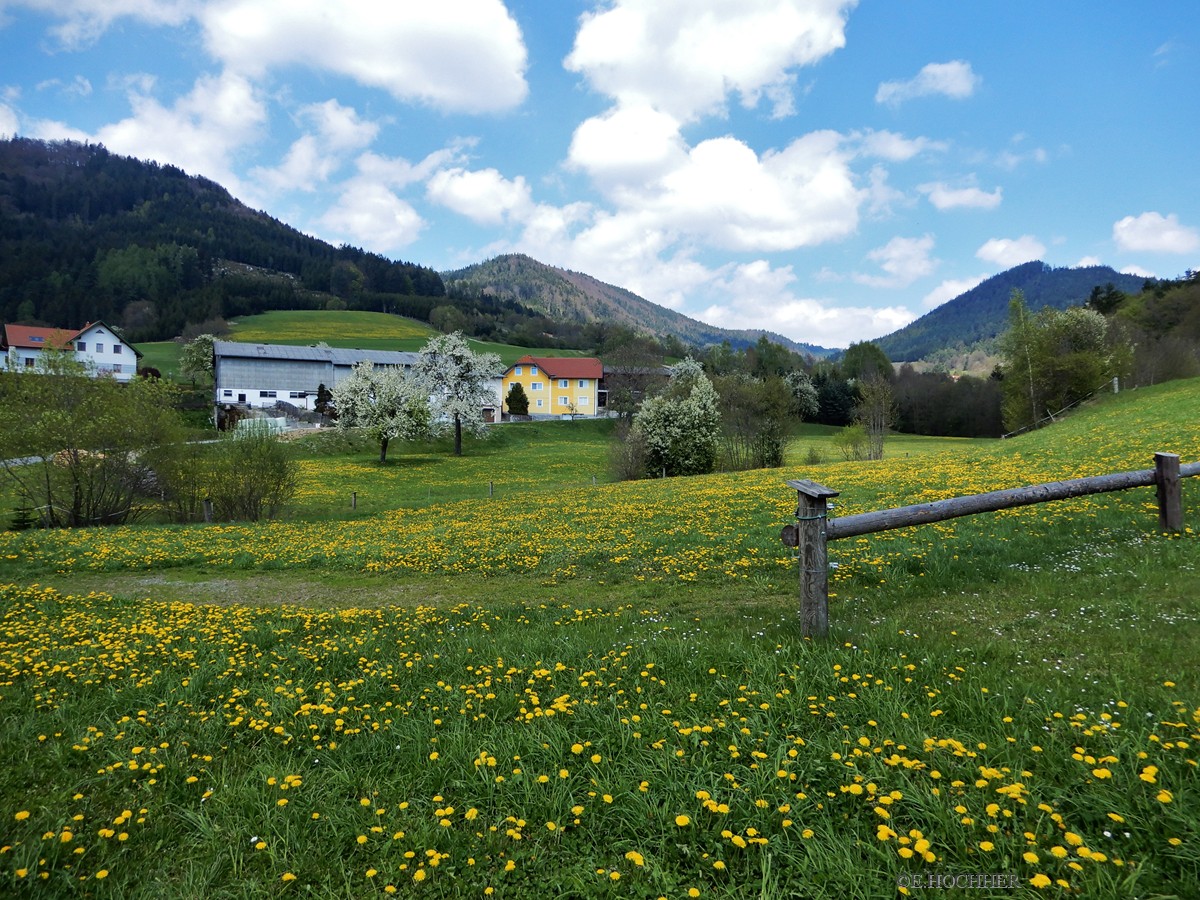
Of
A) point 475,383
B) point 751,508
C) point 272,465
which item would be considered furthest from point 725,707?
point 475,383

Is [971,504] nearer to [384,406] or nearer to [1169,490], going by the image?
[1169,490]

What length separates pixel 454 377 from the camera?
59.7 meters

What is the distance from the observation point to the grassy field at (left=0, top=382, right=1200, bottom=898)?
11.1 feet

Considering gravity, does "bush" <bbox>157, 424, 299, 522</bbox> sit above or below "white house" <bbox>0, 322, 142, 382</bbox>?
below

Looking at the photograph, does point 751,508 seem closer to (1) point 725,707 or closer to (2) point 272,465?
(1) point 725,707

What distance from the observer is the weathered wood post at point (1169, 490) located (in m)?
9.42

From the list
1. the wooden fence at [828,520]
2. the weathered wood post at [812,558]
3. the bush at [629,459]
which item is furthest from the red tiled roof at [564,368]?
the weathered wood post at [812,558]

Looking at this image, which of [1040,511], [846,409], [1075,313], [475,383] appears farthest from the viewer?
[846,409]

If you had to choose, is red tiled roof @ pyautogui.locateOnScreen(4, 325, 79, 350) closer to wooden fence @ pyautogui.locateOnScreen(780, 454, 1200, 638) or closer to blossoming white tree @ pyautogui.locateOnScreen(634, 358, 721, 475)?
blossoming white tree @ pyautogui.locateOnScreen(634, 358, 721, 475)

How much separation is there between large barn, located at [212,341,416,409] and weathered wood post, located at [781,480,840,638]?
3511 inches

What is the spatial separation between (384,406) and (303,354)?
191ft

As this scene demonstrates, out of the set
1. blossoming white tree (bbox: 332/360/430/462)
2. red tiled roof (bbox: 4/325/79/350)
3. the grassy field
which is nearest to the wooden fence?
the grassy field

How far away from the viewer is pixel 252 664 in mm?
6977

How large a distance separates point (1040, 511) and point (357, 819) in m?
14.6
